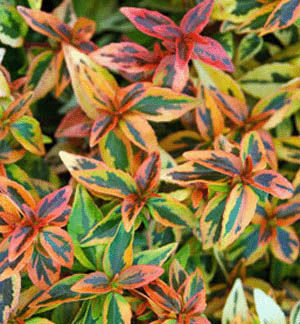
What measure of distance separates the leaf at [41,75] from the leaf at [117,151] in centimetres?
19

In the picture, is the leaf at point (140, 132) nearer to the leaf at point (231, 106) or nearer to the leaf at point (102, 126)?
the leaf at point (102, 126)

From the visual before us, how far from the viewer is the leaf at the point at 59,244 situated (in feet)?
2.52

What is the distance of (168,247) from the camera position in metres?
0.81

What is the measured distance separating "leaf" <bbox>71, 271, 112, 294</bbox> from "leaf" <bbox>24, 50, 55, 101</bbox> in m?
0.40

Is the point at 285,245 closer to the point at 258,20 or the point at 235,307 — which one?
the point at 235,307

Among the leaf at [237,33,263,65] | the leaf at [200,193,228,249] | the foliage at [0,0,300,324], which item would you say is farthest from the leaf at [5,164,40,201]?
the leaf at [237,33,263,65]

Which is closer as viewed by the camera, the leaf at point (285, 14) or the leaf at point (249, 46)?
the leaf at point (285, 14)

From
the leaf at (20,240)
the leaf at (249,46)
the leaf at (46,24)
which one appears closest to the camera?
the leaf at (20,240)

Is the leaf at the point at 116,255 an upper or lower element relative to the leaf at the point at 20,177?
lower

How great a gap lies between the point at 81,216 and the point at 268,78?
497 mm

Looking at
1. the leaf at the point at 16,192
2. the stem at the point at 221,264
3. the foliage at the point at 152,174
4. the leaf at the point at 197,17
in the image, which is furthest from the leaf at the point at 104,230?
the leaf at the point at 197,17

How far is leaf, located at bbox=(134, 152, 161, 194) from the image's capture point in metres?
0.82

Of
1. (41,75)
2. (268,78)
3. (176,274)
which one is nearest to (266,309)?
(176,274)

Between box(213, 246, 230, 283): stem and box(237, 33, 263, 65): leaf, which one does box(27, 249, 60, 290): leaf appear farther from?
box(237, 33, 263, 65): leaf
